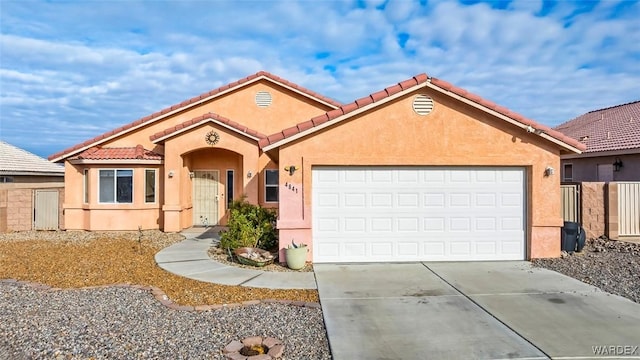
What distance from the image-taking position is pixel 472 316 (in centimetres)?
655

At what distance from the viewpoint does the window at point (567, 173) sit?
21.6m

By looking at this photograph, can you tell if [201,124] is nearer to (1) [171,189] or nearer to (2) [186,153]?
(2) [186,153]

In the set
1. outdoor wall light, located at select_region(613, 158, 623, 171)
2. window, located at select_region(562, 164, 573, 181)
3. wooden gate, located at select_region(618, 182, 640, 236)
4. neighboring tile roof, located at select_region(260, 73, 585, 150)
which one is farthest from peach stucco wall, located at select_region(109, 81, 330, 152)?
window, located at select_region(562, 164, 573, 181)

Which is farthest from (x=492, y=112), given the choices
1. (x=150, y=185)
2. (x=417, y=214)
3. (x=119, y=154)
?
(x=119, y=154)

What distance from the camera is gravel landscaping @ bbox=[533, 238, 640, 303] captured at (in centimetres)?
833

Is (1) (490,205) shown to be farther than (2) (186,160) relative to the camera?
No

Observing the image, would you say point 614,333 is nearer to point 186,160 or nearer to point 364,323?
point 364,323

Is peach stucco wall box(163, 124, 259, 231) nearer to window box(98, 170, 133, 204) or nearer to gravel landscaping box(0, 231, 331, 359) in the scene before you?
window box(98, 170, 133, 204)

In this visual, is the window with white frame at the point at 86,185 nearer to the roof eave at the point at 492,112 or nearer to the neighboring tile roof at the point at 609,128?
the roof eave at the point at 492,112

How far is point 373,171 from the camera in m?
10.7

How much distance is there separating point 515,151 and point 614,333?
575cm

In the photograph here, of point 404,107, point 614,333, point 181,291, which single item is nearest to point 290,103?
point 404,107

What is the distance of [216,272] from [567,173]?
66.1 ft

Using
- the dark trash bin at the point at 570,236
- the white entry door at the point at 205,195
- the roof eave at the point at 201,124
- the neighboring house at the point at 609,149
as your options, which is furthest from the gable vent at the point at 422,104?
the white entry door at the point at 205,195
